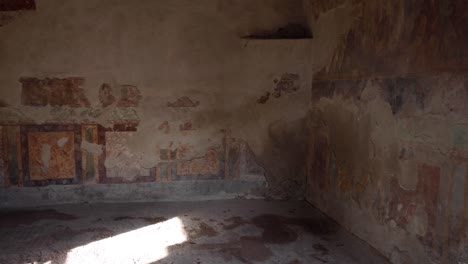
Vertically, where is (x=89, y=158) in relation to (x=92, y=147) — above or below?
below

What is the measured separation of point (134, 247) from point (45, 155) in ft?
6.05

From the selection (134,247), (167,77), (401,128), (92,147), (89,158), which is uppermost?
(167,77)

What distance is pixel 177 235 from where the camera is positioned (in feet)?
11.9

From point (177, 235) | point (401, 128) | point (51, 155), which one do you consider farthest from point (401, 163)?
point (51, 155)

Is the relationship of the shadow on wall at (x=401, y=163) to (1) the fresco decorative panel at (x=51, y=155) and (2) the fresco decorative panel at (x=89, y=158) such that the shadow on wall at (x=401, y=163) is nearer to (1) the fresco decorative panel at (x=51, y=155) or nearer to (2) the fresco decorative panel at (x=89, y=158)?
(2) the fresco decorative panel at (x=89, y=158)

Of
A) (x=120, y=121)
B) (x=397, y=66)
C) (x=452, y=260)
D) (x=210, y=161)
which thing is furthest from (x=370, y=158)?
(x=120, y=121)

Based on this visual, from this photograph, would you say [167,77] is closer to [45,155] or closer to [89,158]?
[89,158]

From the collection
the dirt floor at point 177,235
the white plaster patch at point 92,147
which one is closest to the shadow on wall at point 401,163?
the dirt floor at point 177,235

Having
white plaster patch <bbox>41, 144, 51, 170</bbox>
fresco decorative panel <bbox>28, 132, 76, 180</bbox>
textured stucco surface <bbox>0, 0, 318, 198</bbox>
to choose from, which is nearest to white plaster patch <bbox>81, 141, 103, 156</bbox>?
textured stucco surface <bbox>0, 0, 318, 198</bbox>

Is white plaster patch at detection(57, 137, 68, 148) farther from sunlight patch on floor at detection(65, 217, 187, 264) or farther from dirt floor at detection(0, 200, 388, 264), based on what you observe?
sunlight patch on floor at detection(65, 217, 187, 264)

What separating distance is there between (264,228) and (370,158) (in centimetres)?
129

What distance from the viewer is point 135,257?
10.3 feet

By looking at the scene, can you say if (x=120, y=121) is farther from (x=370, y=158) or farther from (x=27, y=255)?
(x=370, y=158)

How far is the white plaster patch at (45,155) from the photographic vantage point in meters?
4.37
